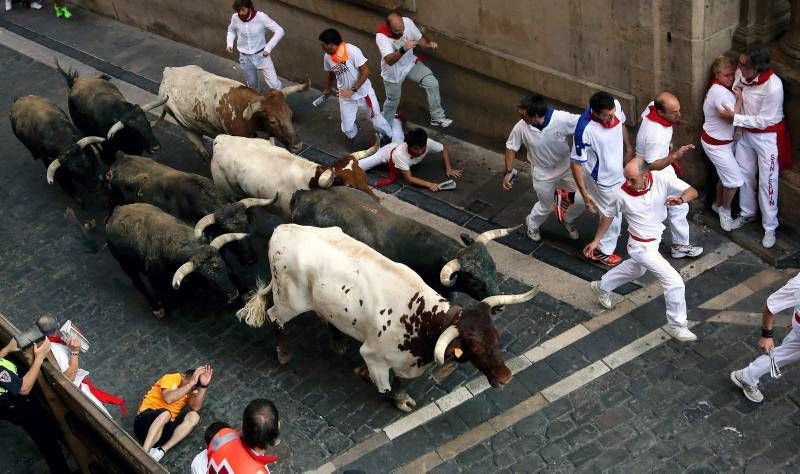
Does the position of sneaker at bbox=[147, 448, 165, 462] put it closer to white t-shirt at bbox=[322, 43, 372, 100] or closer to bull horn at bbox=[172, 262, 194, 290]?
bull horn at bbox=[172, 262, 194, 290]

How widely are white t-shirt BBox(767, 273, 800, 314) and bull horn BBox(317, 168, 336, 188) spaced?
4.59 m

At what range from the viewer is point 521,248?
11.7m

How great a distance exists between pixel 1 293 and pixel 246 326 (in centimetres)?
332

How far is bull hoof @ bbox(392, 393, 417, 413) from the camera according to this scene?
982cm

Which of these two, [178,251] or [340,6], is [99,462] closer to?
[178,251]

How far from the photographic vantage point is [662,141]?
10469 mm

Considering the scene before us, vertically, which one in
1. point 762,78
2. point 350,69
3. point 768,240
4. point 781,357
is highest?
point 762,78

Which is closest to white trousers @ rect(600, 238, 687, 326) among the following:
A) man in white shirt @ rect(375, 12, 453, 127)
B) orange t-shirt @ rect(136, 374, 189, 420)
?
man in white shirt @ rect(375, 12, 453, 127)

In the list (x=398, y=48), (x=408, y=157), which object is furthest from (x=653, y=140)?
(x=398, y=48)

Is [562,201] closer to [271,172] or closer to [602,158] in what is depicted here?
[602,158]

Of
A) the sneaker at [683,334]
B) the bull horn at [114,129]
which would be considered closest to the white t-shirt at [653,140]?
the sneaker at [683,334]

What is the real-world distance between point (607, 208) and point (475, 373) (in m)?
2.24

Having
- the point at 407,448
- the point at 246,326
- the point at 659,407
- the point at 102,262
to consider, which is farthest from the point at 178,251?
the point at 659,407

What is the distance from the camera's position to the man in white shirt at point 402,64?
12.9 meters
